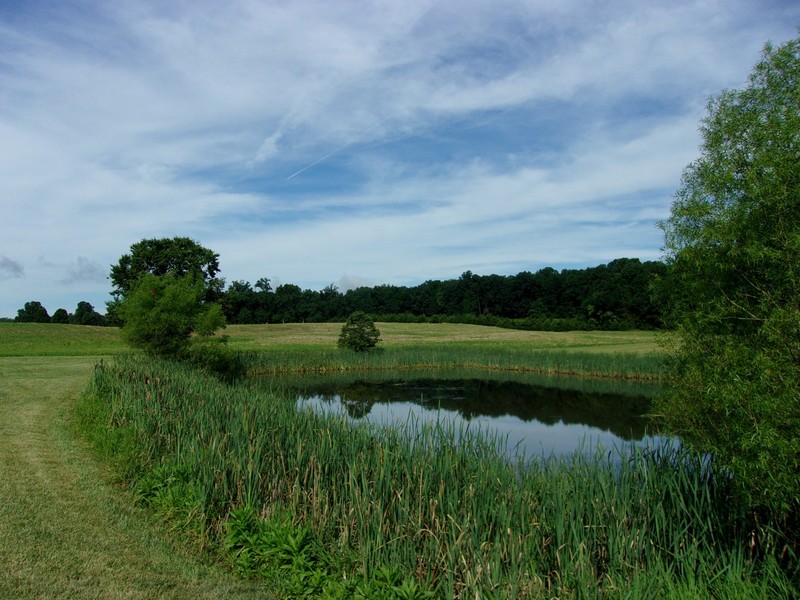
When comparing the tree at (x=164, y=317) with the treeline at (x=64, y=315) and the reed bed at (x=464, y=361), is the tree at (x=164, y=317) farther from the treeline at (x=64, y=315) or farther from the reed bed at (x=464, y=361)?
the treeline at (x=64, y=315)

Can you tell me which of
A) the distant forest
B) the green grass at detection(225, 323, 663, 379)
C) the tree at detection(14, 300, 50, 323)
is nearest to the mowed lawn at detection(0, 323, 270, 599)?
the green grass at detection(225, 323, 663, 379)

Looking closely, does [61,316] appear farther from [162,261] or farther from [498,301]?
[498,301]

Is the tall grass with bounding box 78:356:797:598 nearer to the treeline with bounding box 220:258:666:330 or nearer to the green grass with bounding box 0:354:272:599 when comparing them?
the green grass with bounding box 0:354:272:599

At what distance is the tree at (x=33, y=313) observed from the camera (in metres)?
63.5

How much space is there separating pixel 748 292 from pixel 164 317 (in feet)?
60.6

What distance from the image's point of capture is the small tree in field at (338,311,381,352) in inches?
1398

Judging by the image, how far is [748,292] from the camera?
5910 millimetres

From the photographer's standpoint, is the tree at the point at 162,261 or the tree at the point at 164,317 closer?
the tree at the point at 164,317

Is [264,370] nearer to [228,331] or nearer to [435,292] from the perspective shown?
[228,331]

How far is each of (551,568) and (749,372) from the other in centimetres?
245

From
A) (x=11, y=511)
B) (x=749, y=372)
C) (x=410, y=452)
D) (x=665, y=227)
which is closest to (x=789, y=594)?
(x=749, y=372)


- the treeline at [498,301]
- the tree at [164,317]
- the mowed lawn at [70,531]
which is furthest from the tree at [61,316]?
the mowed lawn at [70,531]

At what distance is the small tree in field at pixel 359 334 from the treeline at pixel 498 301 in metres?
25.2

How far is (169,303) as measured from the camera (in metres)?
20.7
